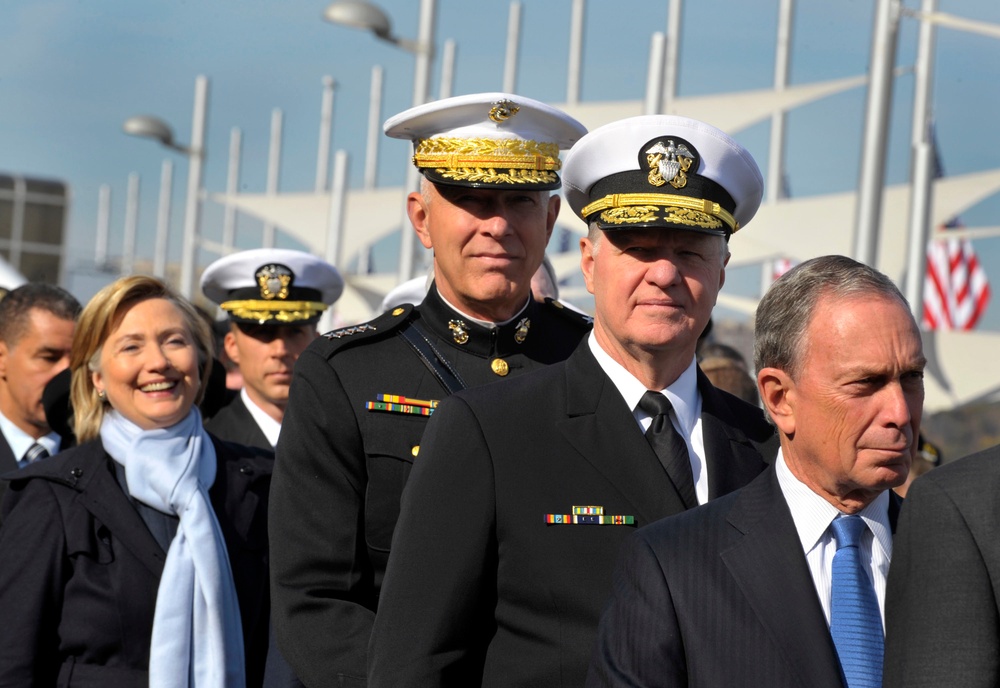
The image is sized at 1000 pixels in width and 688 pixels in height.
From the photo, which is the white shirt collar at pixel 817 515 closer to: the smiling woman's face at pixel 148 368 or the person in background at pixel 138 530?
the person in background at pixel 138 530

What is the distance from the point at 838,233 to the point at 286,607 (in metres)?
15.0

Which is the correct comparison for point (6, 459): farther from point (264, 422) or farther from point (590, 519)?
point (590, 519)

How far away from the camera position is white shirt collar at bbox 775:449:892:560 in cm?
267

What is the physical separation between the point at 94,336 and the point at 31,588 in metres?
0.89

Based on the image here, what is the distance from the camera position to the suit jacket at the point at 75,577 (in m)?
4.36

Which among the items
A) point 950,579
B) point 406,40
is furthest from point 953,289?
point 950,579

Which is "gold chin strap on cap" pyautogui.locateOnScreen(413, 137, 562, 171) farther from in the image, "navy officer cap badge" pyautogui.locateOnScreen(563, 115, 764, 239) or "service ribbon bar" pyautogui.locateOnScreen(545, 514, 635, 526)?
"service ribbon bar" pyautogui.locateOnScreen(545, 514, 635, 526)

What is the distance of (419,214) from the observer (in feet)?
12.8

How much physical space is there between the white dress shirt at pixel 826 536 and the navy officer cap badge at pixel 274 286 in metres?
3.88

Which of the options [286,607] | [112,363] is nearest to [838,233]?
[112,363]

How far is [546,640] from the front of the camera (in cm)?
294

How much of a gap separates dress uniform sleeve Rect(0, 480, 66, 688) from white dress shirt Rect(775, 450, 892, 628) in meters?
2.45

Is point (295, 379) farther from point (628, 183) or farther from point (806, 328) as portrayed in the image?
point (806, 328)

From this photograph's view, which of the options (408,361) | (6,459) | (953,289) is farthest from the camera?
(953,289)
